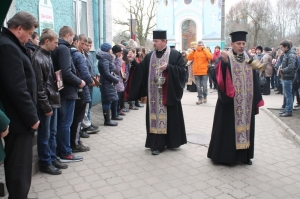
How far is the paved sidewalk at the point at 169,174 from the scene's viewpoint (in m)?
3.92

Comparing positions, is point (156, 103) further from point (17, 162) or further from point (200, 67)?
point (200, 67)

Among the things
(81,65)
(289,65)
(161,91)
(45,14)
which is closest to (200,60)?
(289,65)

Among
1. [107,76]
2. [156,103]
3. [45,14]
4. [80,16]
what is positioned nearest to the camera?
[156,103]

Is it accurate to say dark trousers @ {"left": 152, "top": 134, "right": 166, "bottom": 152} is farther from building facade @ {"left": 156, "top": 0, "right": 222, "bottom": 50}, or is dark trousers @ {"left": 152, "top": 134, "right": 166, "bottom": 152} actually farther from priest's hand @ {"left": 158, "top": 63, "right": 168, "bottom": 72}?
building facade @ {"left": 156, "top": 0, "right": 222, "bottom": 50}

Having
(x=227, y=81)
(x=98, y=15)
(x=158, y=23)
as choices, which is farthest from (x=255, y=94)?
(x=158, y=23)

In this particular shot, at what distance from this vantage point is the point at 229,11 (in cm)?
4241

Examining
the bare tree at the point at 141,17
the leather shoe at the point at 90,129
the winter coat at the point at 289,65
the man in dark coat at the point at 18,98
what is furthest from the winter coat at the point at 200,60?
the bare tree at the point at 141,17

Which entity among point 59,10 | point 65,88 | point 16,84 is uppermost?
point 59,10

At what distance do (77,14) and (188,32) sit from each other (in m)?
33.4

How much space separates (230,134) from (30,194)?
274cm

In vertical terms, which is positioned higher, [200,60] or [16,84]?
[200,60]

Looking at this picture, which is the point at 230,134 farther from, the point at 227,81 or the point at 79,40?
the point at 79,40

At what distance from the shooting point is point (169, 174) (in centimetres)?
451

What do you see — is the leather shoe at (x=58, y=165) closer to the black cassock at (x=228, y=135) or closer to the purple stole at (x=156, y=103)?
the purple stole at (x=156, y=103)
